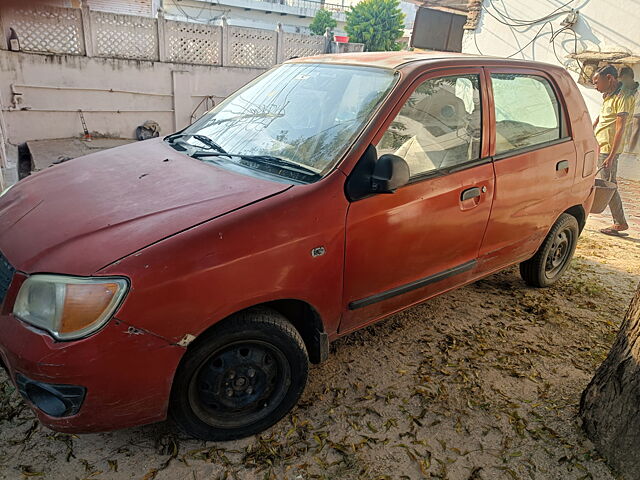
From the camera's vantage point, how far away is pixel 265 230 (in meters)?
2.00

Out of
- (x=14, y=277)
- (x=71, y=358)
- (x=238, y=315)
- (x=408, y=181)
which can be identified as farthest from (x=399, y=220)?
(x=14, y=277)

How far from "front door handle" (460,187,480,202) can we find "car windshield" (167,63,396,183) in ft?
2.59

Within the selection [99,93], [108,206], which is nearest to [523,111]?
[108,206]

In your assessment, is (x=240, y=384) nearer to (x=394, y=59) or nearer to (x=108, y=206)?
(x=108, y=206)

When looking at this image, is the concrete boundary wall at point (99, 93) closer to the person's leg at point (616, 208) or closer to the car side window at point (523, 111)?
the person's leg at point (616, 208)

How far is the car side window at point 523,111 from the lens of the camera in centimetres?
304

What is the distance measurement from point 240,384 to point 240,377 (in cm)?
4

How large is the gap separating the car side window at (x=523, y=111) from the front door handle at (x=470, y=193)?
0.38 meters

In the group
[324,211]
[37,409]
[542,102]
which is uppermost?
[542,102]

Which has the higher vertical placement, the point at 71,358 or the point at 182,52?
the point at 182,52

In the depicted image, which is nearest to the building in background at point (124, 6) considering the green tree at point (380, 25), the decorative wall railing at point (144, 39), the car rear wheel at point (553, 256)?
the decorative wall railing at point (144, 39)

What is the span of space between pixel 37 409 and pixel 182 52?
11.2m

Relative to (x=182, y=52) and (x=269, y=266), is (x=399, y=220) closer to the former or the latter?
(x=269, y=266)

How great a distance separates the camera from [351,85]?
271 cm
